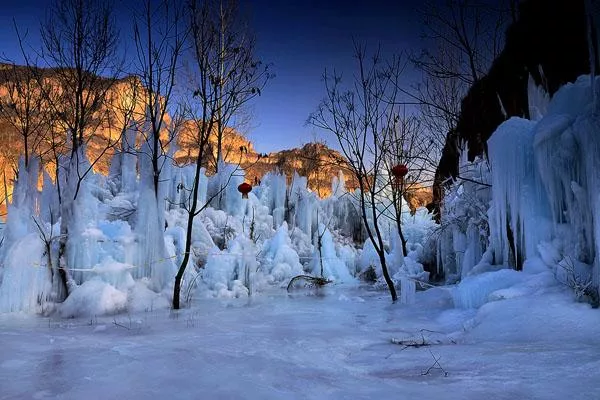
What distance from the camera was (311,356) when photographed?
145 inches

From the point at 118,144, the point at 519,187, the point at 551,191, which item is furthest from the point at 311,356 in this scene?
the point at 118,144

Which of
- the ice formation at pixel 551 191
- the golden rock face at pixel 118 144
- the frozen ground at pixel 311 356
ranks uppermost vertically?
the golden rock face at pixel 118 144

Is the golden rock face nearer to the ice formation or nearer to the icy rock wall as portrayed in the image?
the icy rock wall

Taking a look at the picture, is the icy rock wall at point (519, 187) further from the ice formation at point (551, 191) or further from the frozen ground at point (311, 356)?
the frozen ground at point (311, 356)

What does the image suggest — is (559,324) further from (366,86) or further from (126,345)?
(366,86)

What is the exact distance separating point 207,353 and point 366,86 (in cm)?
644

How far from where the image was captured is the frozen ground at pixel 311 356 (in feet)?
8.42

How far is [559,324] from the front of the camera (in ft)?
12.3

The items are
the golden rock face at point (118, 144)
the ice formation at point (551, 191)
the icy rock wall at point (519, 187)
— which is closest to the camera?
the ice formation at point (551, 191)

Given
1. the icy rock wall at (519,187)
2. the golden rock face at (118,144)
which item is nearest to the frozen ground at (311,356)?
the icy rock wall at (519,187)

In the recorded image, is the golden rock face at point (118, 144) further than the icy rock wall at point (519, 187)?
Yes

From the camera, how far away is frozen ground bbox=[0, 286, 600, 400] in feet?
8.42

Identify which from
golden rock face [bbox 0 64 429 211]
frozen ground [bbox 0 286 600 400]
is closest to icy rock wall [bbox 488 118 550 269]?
frozen ground [bbox 0 286 600 400]

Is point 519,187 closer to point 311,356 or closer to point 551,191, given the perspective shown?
point 551,191
